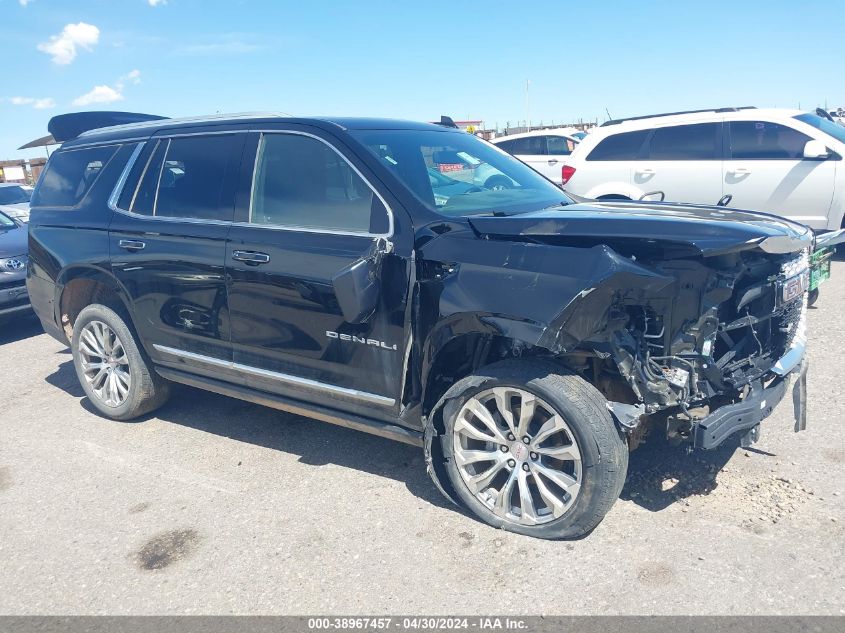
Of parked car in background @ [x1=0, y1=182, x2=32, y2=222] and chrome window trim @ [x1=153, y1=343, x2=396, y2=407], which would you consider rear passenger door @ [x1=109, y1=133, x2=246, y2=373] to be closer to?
chrome window trim @ [x1=153, y1=343, x2=396, y2=407]

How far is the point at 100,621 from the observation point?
2.82 metres

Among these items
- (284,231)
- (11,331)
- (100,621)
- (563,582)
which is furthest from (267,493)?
(11,331)

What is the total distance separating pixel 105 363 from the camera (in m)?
4.96

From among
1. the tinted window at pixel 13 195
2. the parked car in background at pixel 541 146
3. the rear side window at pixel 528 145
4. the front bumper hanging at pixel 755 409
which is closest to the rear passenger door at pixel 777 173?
the front bumper hanging at pixel 755 409

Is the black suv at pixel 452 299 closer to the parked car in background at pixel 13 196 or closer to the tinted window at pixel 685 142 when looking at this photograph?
the tinted window at pixel 685 142

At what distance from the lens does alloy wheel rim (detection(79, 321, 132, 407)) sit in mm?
4859

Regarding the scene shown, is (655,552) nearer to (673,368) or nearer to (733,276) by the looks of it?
(673,368)

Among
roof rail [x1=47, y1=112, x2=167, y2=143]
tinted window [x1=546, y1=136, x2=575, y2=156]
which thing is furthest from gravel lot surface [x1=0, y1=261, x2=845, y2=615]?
tinted window [x1=546, y1=136, x2=575, y2=156]

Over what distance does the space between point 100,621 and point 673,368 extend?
2.63 metres

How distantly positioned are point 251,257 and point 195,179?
82 centimetres

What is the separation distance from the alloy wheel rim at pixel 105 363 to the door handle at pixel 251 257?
4.82ft

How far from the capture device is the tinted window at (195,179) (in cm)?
412

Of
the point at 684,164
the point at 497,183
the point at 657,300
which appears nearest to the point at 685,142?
the point at 684,164

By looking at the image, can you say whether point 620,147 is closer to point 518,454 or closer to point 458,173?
point 458,173
